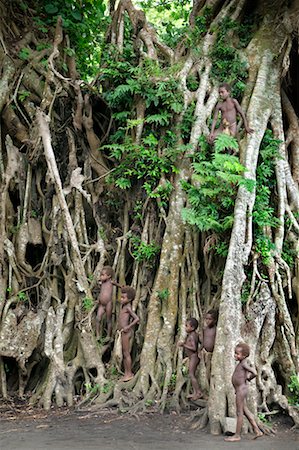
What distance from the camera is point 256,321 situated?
602cm

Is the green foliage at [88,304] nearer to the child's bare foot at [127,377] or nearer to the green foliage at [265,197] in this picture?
the child's bare foot at [127,377]

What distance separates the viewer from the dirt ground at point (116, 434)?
4.94 m

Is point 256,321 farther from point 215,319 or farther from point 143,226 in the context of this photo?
point 143,226

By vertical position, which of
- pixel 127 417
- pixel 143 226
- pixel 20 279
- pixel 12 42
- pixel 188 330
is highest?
pixel 12 42

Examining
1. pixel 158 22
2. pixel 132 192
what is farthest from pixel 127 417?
pixel 158 22

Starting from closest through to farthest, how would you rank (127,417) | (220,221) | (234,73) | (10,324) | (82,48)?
(127,417)
(220,221)
(10,324)
(234,73)
(82,48)

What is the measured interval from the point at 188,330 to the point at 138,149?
2.40 metres

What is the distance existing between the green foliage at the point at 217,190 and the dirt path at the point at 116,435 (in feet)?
6.63

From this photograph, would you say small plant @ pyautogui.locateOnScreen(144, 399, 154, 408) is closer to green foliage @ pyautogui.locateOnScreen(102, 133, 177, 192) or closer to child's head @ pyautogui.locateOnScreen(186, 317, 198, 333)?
child's head @ pyautogui.locateOnScreen(186, 317, 198, 333)

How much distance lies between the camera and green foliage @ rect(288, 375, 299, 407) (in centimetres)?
591

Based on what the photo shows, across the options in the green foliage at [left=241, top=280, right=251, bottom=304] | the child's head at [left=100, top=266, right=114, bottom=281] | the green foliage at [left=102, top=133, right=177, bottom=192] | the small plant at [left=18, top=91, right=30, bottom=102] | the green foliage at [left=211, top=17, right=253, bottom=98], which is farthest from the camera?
the small plant at [left=18, top=91, right=30, bottom=102]

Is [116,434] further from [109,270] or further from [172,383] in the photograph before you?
[109,270]

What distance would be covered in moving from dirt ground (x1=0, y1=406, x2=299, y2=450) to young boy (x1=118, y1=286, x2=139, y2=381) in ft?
2.48

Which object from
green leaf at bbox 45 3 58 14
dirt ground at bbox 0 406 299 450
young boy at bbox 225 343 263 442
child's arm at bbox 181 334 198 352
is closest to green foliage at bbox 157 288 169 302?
child's arm at bbox 181 334 198 352
